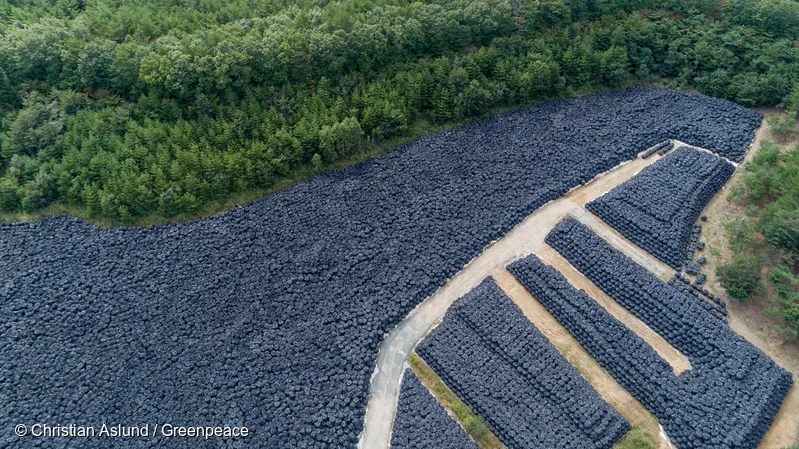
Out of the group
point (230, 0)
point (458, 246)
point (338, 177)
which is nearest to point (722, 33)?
point (458, 246)

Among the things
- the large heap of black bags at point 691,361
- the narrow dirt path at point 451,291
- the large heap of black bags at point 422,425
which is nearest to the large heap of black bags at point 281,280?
the narrow dirt path at point 451,291

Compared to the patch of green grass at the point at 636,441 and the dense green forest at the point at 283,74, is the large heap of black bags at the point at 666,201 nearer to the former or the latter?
the dense green forest at the point at 283,74

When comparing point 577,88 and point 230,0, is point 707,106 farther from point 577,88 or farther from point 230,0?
point 230,0

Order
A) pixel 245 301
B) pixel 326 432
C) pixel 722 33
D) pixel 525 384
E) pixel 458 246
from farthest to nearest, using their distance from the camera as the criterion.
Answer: pixel 722 33 < pixel 458 246 < pixel 245 301 < pixel 525 384 < pixel 326 432

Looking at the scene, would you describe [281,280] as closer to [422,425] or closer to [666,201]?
[422,425]

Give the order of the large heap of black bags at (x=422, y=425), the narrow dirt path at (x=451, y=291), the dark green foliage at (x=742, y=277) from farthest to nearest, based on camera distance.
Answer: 1. the dark green foliage at (x=742, y=277)
2. the narrow dirt path at (x=451, y=291)
3. the large heap of black bags at (x=422, y=425)

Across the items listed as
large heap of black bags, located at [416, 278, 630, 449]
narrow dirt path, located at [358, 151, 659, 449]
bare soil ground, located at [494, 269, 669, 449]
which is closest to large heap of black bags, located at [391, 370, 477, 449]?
narrow dirt path, located at [358, 151, 659, 449]
